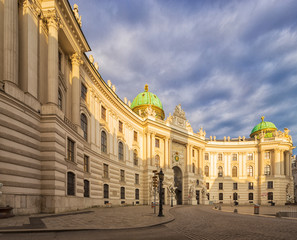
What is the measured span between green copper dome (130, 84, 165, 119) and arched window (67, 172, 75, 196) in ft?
126

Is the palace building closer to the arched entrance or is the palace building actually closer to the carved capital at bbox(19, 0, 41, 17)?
the carved capital at bbox(19, 0, 41, 17)

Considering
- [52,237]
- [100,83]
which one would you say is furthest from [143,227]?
[100,83]

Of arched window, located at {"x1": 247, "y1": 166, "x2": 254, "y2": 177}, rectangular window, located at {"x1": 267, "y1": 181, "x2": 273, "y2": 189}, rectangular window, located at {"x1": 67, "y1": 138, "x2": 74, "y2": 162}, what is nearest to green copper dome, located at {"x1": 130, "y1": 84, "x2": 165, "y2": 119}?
arched window, located at {"x1": 247, "y1": 166, "x2": 254, "y2": 177}

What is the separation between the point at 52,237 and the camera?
867cm

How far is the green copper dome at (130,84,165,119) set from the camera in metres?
58.7

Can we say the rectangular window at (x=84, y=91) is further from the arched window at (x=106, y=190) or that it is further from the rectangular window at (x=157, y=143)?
the rectangular window at (x=157, y=143)

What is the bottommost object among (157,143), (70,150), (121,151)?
(121,151)

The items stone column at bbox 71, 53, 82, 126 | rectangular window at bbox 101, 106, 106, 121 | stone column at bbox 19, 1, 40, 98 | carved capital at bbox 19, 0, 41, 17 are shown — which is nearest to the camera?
stone column at bbox 19, 1, 40, 98

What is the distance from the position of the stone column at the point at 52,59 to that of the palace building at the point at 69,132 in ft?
0.26

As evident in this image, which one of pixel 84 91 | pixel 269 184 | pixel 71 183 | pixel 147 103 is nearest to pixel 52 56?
pixel 84 91

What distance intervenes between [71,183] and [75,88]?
9.81 metres

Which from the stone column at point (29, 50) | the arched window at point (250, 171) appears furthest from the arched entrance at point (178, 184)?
the stone column at point (29, 50)

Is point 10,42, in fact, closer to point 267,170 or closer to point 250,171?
point 250,171

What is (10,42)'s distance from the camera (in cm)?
1594
